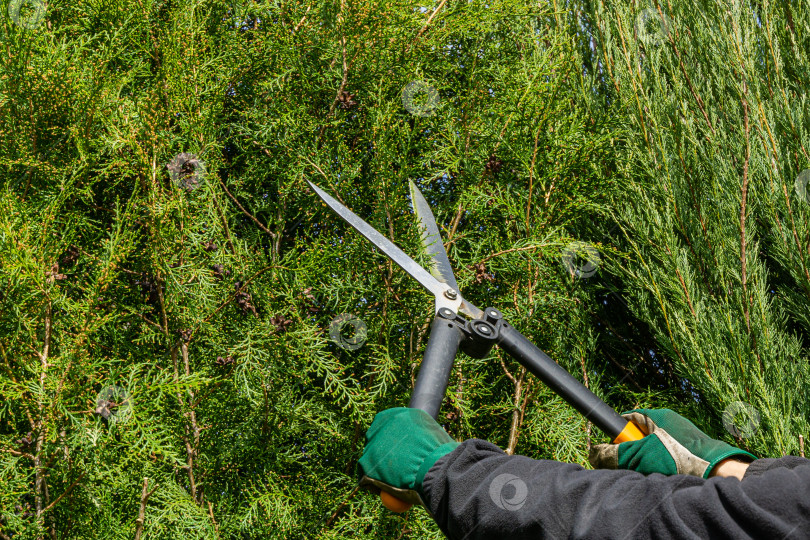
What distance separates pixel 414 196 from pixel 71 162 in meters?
1.44

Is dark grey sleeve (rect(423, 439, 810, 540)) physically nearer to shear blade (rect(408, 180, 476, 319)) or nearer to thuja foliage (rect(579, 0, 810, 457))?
shear blade (rect(408, 180, 476, 319))

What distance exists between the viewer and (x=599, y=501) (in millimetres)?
1290

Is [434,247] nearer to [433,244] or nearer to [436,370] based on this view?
[433,244]

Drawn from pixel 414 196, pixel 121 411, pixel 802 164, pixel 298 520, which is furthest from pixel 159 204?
pixel 802 164

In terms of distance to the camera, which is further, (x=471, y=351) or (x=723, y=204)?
(x=723, y=204)

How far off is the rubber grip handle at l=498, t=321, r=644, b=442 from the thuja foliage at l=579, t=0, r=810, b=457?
103 centimetres

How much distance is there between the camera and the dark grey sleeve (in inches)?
45.9

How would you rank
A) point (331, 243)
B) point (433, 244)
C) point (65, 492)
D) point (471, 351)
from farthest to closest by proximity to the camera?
point (331, 243), point (433, 244), point (65, 492), point (471, 351)

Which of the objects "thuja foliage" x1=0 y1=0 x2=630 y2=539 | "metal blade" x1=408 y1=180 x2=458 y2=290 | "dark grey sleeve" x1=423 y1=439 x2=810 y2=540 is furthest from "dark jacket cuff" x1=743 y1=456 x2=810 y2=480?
"thuja foliage" x1=0 y1=0 x2=630 y2=539

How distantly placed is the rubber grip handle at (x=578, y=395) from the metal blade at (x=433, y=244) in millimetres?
407

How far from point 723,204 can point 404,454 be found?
7.32 ft

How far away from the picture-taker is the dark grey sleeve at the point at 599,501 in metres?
1.17

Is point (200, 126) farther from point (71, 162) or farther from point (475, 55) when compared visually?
point (475, 55)

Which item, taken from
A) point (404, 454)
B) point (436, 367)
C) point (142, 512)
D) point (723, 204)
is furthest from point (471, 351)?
point (723, 204)
